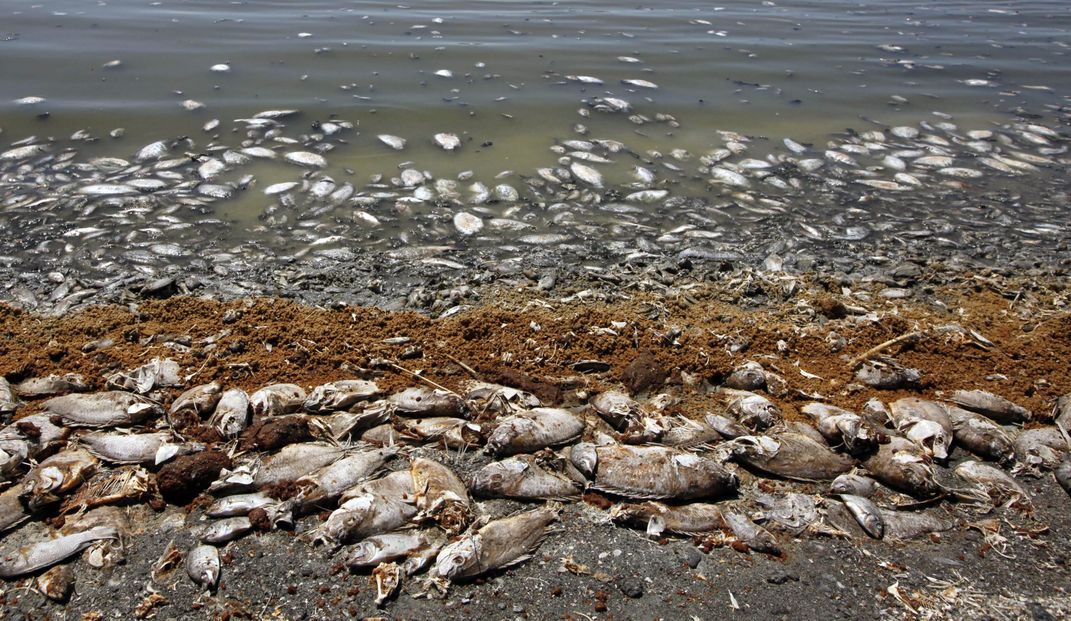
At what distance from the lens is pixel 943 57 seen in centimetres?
1484

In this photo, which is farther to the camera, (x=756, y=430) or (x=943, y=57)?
(x=943, y=57)

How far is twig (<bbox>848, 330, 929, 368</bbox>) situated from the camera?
5094mm

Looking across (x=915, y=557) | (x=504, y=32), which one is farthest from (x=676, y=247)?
(x=504, y=32)

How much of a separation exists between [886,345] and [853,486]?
1.60 meters

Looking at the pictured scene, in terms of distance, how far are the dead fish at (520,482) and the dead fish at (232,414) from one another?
1.43 meters

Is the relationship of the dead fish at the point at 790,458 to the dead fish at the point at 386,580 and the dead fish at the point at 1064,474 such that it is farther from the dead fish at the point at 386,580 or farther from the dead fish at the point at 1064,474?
the dead fish at the point at 386,580

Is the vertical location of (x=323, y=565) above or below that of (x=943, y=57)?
below

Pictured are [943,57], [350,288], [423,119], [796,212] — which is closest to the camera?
[350,288]

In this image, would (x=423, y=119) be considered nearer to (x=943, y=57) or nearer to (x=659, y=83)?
(x=659, y=83)

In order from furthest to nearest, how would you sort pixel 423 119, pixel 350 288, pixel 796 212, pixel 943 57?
pixel 943 57
pixel 423 119
pixel 796 212
pixel 350 288

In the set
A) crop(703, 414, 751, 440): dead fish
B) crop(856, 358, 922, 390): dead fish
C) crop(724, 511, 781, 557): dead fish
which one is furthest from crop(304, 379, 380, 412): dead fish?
crop(856, 358, 922, 390): dead fish

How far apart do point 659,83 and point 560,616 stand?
10711 millimetres

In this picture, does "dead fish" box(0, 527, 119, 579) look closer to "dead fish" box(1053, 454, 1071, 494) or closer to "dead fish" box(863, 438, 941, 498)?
"dead fish" box(863, 438, 941, 498)

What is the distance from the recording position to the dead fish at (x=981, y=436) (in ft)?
14.3
